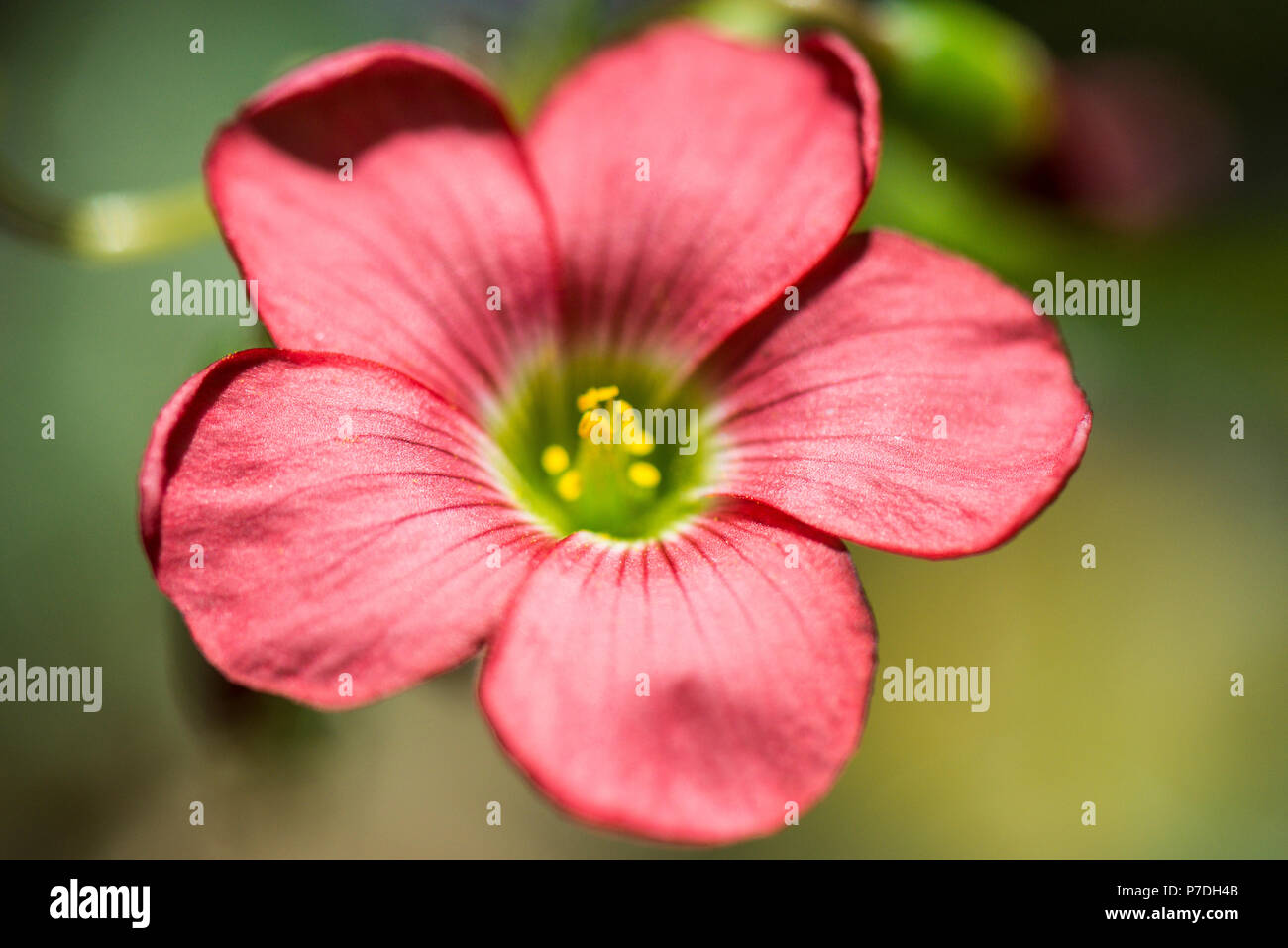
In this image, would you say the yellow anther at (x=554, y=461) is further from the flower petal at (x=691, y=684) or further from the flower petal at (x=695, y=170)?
the flower petal at (x=691, y=684)

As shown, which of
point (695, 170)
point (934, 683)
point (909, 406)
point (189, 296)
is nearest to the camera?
point (909, 406)

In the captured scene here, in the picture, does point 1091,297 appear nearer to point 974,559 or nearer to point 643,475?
point 974,559

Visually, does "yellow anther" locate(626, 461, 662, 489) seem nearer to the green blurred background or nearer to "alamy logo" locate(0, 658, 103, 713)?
the green blurred background

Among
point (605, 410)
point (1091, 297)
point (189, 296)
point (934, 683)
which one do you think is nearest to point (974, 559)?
point (934, 683)

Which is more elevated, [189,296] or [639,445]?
[189,296]

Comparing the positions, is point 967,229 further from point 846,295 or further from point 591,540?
point 591,540

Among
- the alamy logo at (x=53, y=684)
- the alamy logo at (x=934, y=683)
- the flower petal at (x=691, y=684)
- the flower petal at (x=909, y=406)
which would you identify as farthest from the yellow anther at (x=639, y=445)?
the alamy logo at (x=53, y=684)
